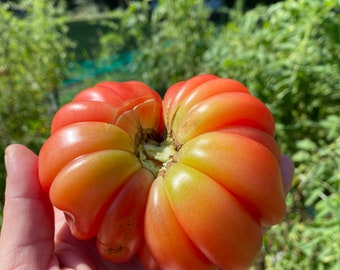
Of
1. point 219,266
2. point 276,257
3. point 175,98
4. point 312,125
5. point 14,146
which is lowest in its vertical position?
point 276,257

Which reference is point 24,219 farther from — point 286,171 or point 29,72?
point 29,72

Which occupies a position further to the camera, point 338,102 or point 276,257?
point 338,102

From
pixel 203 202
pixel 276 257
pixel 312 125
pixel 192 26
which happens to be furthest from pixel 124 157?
pixel 192 26

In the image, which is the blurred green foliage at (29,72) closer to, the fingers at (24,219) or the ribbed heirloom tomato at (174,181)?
the fingers at (24,219)

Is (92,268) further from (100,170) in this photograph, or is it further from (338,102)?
(338,102)

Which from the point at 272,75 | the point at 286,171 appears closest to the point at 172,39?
the point at 272,75

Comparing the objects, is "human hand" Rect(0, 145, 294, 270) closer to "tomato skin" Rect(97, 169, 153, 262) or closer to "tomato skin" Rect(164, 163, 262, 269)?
"tomato skin" Rect(97, 169, 153, 262)
